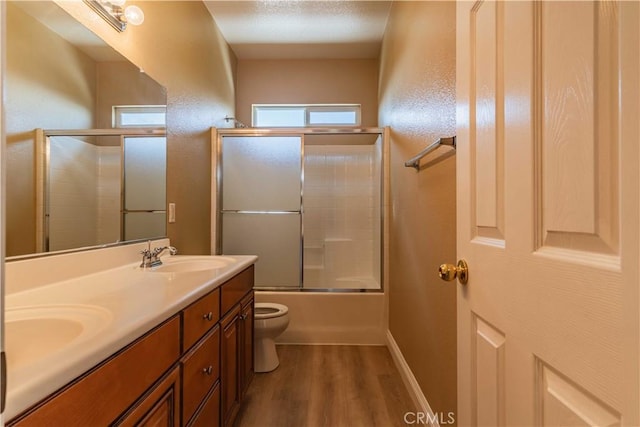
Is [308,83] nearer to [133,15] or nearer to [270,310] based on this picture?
[133,15]

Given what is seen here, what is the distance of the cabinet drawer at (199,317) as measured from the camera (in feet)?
3.14

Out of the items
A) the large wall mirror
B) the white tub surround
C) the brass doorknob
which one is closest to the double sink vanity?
the large wall mirror

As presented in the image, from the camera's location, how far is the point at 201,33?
236 cm

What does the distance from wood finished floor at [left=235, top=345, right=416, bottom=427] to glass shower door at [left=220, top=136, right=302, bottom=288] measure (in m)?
0.81

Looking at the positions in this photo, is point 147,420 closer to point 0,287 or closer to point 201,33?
point 0,287

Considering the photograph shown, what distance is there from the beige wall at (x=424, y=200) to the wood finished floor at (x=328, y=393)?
246mm

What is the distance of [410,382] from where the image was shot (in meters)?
1.80

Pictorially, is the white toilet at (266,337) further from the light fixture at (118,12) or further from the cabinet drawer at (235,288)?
the light fixture at (118,12)

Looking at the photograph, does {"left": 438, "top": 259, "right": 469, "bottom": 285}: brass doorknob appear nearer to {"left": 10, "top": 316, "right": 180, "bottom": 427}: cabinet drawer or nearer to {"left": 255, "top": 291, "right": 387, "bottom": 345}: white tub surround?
{"left": 10, "top": 316, "right": 180, "bottom": 427}: cabinet drawer

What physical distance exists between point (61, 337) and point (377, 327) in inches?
90.9

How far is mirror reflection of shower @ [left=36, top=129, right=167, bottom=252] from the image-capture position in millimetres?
1084

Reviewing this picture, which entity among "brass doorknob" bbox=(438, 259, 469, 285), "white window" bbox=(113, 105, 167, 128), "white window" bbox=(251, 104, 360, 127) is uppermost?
"white window" bbox=(251, 104, 360, 127)

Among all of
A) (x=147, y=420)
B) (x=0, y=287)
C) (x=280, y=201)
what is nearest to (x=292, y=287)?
(x=280, y=201)

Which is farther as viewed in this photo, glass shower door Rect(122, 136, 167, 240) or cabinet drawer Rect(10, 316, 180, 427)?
glass shower door Rect(122, 136, 167, 240)
